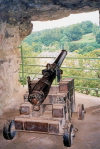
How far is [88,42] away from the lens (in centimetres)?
3200

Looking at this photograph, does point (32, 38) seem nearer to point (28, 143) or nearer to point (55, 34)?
point (55, 34)

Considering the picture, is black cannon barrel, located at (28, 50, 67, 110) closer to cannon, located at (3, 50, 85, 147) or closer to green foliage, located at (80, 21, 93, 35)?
cannon, located at (3, 50, 85, 147)

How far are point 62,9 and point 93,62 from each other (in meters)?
14.1

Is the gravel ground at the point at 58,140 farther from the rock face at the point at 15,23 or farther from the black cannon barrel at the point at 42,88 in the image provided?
the rock face at the point at 15,23

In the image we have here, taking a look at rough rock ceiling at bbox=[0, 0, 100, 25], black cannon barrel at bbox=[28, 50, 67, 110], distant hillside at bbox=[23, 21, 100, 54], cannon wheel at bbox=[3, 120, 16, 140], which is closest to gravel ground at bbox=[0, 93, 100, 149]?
cannon wheel at bbox=[3, 120, 16, 140]

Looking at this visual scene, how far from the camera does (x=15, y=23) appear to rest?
4.72 metres

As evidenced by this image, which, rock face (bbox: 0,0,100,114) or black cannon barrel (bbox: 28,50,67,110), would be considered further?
rock face (bbox: 0,0,100,114)

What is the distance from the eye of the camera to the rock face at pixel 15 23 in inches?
155

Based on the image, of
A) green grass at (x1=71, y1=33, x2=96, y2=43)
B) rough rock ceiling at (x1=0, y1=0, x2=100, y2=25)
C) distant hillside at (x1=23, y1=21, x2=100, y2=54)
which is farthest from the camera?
green grass at (x1=71, y1=33, x2=96, y2=43)

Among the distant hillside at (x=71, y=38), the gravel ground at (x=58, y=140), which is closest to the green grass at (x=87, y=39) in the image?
the distant hillside at (x=71, y=38)

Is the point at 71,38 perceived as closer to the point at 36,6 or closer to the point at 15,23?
the point at 15,23

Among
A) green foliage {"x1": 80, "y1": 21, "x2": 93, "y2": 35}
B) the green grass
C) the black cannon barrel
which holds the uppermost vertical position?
green foliage {"x1": 80, "y1": 21, "x2": 93, "y2": 35}

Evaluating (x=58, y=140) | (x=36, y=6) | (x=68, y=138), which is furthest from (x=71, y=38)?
(x=68, y=138)

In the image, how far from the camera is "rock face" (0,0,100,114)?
3.95m
